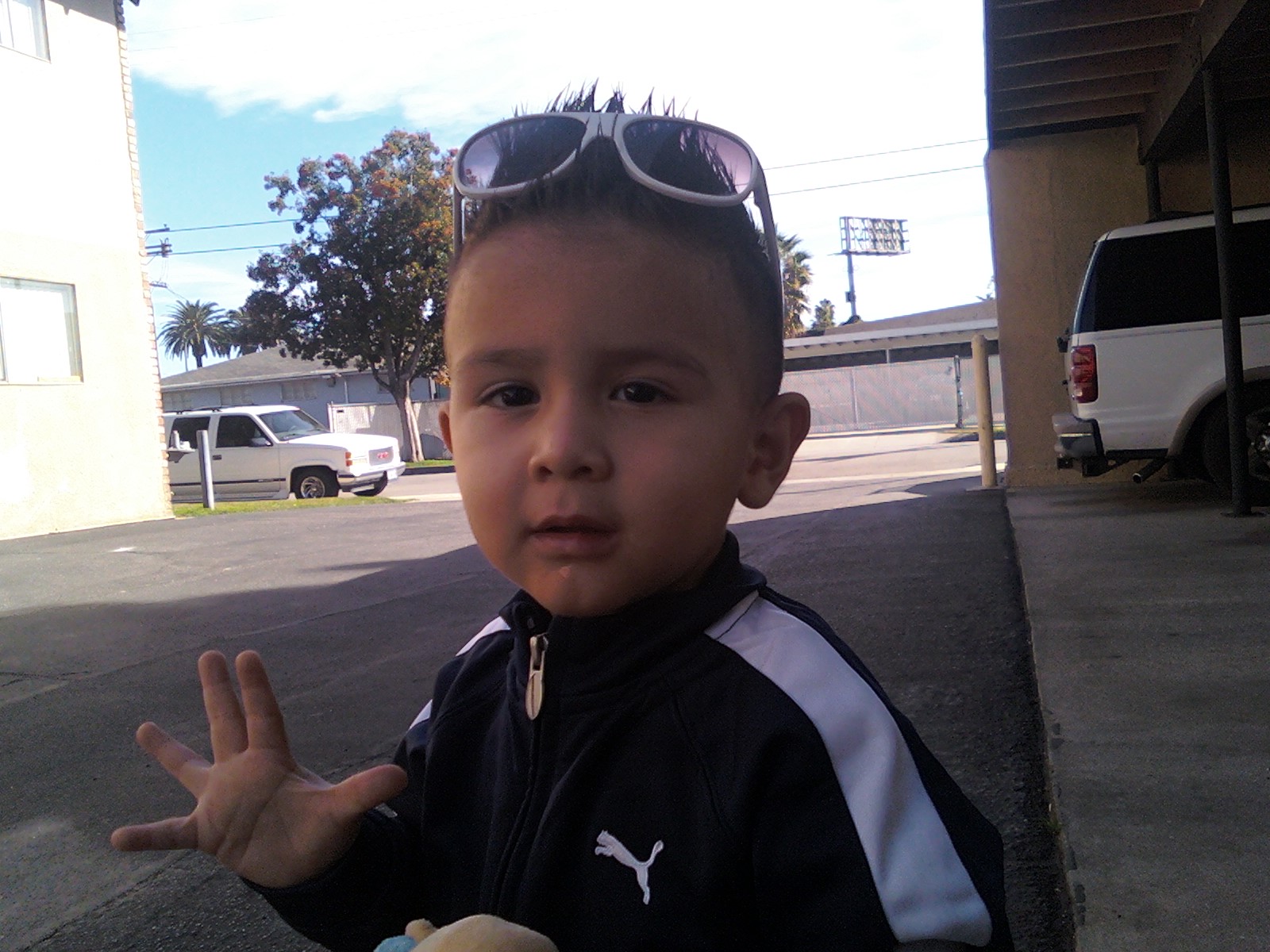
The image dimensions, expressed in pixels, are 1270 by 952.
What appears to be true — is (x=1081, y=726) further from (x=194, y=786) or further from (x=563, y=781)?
(x=194, y=786)

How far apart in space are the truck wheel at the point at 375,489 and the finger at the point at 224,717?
59.7 ft

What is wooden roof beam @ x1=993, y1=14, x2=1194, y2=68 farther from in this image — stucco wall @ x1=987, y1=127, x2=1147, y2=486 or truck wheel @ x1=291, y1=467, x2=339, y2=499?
truck wheel @ x1=291, y1=467, x2=339, y2=499

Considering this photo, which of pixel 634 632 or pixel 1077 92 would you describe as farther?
pixel 1077 92

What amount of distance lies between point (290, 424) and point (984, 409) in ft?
42.5

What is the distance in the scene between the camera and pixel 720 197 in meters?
1.35

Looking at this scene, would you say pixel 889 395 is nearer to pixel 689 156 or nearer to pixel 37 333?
pixel 37 333

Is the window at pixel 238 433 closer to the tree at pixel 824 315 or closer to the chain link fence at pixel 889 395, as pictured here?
the chain link fence at pixel 889 395

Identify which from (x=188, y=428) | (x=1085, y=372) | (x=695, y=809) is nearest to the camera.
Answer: (x=695, y=809)

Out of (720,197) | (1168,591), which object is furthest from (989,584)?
(720,197)

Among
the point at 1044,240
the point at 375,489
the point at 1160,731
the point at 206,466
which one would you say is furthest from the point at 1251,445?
the point at 375,489

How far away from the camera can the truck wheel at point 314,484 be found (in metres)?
18.8

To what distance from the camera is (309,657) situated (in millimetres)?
5816

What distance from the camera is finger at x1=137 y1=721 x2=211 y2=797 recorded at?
1.35 metres

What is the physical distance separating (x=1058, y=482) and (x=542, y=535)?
33.8 feet
